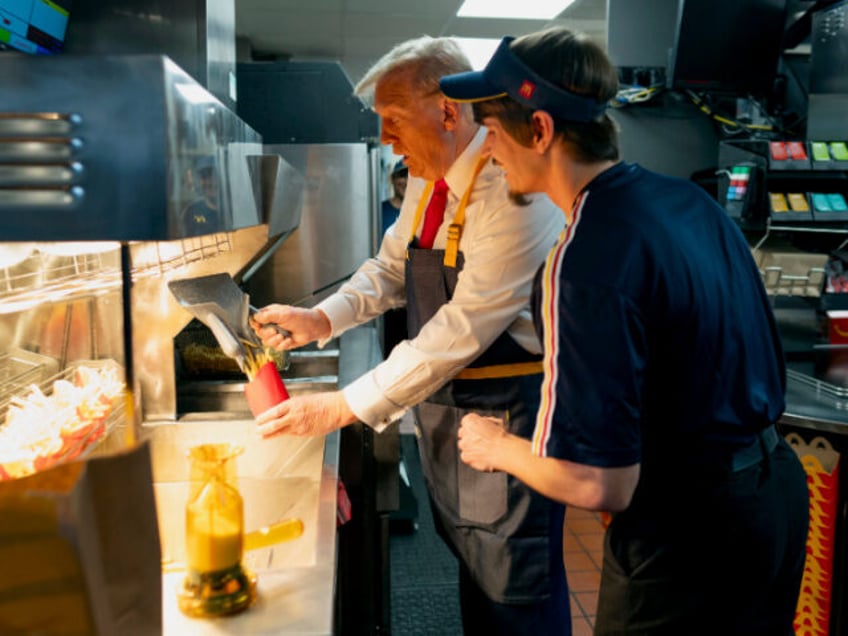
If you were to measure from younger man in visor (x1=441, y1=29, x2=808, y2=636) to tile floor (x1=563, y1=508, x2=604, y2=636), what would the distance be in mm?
1358

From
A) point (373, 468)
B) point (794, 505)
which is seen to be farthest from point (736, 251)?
point (373, 468)

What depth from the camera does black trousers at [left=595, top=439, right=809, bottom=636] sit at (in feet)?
4.05

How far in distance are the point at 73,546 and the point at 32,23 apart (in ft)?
3.37


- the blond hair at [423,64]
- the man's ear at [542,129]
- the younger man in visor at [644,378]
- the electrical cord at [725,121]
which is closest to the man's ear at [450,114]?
the blond hair at [423,64]

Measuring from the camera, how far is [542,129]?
124 centimetres

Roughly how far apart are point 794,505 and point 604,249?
0.62 m

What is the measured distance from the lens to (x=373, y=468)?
7.04 feet

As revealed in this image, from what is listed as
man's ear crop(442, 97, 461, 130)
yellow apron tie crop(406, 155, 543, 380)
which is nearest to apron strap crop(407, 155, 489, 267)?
yellow apron tie crop(406, 155, 543, 380)

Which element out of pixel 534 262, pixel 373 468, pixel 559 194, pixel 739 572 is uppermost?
pixel 559 194

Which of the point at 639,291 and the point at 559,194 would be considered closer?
the point at 639,291

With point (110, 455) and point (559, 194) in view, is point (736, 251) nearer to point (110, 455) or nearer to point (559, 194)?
point (559, 194)

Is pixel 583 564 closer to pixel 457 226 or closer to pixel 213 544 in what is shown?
pixel 457 226

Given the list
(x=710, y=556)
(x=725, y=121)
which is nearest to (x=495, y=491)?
(x=710, y=556)

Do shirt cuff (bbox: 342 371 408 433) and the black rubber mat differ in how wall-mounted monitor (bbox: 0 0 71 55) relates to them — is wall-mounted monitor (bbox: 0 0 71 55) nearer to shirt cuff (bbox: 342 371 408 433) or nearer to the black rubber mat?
shirt cuff (bbox: 342 371 408 433)
